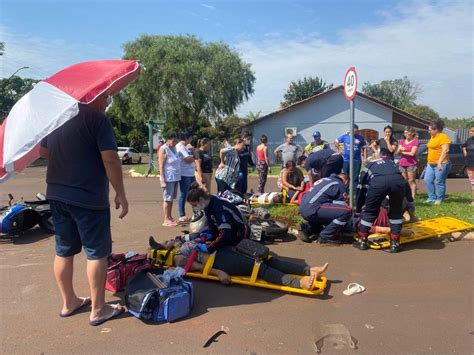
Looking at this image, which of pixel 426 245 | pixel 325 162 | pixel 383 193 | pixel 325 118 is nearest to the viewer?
pixel 383 193

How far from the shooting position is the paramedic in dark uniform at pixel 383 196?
5695 millimetres

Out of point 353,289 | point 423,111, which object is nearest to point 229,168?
point 353,289

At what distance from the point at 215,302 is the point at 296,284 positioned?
0.92m

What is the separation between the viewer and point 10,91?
135 ft

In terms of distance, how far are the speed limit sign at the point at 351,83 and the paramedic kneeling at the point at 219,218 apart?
3962 millimetres

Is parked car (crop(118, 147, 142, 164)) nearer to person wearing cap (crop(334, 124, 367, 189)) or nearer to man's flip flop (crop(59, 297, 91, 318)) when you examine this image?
person wearing cap (crop(334, 124, 367, 189))

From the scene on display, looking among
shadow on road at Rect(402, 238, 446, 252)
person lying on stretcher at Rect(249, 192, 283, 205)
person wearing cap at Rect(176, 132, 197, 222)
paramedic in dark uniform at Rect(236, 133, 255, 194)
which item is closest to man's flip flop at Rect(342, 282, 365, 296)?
shadow on road at Rect(402, 238, 446, 252)

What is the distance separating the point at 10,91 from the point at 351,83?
4352 centimetres

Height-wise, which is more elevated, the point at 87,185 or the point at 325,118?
the point at 325,118

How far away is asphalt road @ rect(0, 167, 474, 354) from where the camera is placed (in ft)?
10.7

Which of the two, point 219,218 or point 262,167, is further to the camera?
point 262,167

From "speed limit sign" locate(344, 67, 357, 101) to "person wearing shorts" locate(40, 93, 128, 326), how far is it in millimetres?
5196

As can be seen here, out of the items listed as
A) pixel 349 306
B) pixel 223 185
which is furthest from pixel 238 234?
pixel 223 185

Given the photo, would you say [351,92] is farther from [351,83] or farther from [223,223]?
[223,223]
